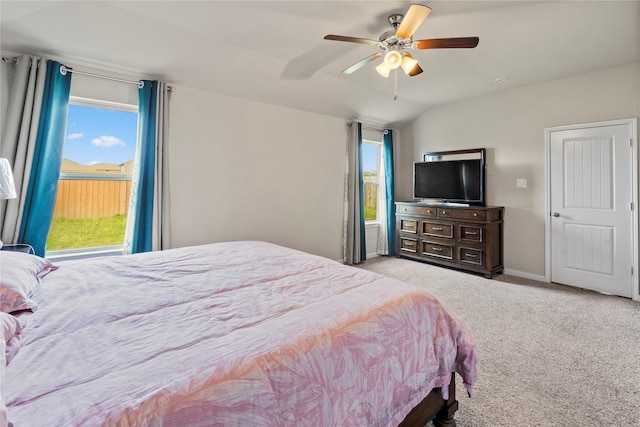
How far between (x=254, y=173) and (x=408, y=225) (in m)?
2.78

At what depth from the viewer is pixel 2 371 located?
716 mm

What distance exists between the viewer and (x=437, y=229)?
4.66 meters

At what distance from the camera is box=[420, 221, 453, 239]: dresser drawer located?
4.51 m

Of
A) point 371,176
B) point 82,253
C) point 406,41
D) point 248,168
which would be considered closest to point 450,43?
point 406,41

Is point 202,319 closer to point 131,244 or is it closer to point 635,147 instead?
point 131,244

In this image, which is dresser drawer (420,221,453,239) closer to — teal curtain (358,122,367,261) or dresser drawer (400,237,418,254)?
dresser drawer (400,237,418,254)

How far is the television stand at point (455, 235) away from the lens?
13.5 feet

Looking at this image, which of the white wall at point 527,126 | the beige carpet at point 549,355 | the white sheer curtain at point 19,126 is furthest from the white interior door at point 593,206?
the white sheer curtain at point 19,126

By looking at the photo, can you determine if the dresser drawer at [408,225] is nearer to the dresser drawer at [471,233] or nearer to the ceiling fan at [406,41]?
the dresser drawer at [471,233]

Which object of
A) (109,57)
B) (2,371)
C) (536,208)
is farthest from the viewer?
(536,208)

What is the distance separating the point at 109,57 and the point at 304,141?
2.41 metres

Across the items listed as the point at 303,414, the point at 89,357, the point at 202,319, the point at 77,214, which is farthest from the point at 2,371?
the point at 77,214

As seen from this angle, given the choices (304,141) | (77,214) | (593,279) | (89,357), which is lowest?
(593,279)

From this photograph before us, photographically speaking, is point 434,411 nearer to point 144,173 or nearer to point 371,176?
point 144,173
